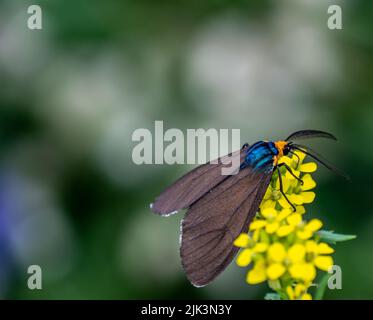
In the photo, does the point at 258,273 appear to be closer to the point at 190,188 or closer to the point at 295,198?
the point at 295,198

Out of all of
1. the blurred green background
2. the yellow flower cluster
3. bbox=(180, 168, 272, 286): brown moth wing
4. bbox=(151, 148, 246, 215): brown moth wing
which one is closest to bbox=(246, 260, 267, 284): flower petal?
the yellow flower cluster

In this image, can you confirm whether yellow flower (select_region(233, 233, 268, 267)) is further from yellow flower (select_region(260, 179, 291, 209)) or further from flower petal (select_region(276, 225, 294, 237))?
yellow flower (select_region(260, 179, 291, 209))

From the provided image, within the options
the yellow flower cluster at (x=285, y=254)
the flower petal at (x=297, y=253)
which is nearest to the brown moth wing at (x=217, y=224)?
the yellow flower cluster at (x=285, y=254)

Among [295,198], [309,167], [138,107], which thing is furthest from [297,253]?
[138,107]

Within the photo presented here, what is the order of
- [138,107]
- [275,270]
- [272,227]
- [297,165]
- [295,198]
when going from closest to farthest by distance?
[275,270] → [272,227] → [295,198] → [297,165] → [138,107]

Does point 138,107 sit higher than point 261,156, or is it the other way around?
point 138,107

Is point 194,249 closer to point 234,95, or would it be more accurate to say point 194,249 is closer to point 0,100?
point 234,95
